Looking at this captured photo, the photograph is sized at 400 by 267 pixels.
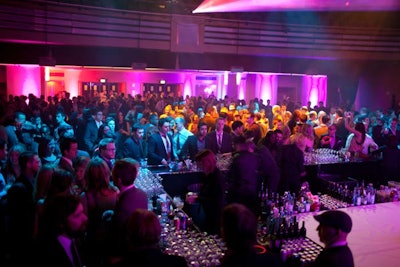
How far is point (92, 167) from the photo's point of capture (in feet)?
12.6

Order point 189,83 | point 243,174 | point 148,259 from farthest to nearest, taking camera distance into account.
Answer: point 189,83 < point 243,174 < point 148,259

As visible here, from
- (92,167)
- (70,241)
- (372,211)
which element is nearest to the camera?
(70,241)

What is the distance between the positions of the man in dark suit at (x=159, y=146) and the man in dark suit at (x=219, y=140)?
978mm

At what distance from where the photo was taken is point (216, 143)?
7887 millimetres

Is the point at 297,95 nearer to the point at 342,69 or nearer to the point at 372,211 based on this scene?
the point at 342,69

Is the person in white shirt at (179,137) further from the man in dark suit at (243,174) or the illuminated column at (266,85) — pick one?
the illuminated column at (266,85)

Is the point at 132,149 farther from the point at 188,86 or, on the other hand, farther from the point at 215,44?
the point at 188,86

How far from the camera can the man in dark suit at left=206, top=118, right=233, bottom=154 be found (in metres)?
7.82

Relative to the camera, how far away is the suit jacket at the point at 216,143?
25.6ft

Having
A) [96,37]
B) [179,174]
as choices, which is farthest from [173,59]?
[179,174]

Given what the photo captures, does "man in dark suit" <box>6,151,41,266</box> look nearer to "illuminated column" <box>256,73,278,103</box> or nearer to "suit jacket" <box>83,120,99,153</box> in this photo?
"suit jacket" <box>83,120,99,153</box>

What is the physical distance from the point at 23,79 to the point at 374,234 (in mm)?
12663

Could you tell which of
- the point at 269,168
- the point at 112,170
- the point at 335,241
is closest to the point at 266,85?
the point at 269,168

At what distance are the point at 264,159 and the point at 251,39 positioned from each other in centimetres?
925
